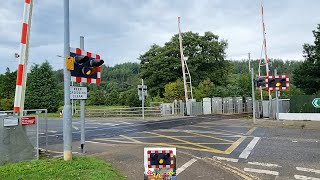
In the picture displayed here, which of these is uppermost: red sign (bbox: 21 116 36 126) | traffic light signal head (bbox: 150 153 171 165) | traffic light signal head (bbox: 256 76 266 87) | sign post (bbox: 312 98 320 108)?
traffic light signal head (bbox: 256 76 266 87)

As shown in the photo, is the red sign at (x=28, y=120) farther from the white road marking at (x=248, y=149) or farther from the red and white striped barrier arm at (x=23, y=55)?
the white road marking at (x=248, y=149)

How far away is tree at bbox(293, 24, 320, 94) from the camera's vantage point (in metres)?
31.5

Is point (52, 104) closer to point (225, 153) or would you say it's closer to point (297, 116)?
point (297, 116)

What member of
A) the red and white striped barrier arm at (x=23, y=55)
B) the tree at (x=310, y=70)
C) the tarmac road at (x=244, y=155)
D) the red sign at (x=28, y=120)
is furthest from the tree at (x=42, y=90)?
the red sign at (x=28, y=120)

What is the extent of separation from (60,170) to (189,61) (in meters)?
42.8

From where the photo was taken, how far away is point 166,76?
4809 cm

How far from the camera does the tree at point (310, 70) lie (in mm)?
31480

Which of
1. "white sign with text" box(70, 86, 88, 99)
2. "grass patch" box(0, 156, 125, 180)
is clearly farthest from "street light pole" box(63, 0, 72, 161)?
"white sign with text" box(70, 86, 88, 99)

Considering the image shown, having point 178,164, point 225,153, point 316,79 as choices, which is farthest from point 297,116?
point 178,164

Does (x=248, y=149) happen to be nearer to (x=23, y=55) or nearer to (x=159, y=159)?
(x=159, y=159)

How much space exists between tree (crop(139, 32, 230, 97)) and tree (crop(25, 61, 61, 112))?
19.7 m

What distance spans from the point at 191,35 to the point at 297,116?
30240 mm

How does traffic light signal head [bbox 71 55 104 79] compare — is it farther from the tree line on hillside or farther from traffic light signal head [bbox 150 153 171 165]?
the tree line on hillside

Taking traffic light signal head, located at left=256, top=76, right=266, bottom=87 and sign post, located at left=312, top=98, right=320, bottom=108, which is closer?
traffic light signal head, located at left=256, top=76, right=266, bottom=87
